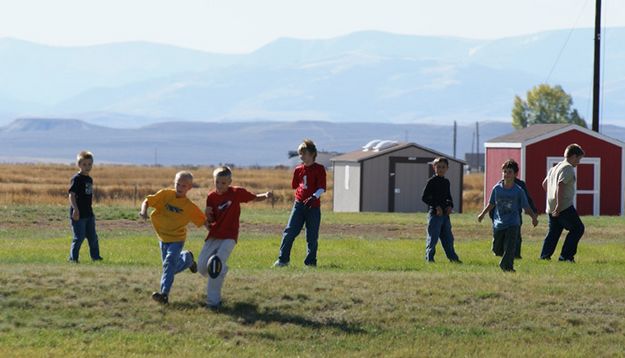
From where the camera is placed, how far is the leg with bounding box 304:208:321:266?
20.3m

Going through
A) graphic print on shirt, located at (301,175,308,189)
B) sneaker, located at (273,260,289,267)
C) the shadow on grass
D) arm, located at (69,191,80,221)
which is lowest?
the shadow on grass

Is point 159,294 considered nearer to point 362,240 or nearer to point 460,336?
point 460,336

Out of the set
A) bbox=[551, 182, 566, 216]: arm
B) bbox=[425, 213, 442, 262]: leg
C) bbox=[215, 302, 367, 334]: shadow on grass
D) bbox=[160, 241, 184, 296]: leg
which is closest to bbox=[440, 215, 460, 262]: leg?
bbox=[425, 213, 442, 262]: leg

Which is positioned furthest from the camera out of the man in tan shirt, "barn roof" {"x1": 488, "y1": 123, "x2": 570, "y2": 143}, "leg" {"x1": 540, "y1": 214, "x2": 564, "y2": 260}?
"barn roof" {"x1": 488, "y1": 123, "x2": 570, "y2": 143}

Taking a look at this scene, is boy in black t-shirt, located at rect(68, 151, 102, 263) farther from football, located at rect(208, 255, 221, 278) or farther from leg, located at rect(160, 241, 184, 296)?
football, located at rect(208, 255, 221, 278)

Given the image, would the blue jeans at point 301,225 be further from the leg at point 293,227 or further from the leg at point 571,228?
the leg at point 571,228

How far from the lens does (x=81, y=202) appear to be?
21.1 meters

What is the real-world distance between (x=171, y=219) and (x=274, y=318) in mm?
1605

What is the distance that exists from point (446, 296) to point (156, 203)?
367cm

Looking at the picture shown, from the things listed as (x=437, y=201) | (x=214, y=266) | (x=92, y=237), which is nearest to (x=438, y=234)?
(x=437, y=201)

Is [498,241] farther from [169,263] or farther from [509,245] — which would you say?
[169,263]

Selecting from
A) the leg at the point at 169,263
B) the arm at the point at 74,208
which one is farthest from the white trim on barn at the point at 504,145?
the leg at the point at 169,263

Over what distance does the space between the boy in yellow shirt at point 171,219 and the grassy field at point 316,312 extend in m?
0.36

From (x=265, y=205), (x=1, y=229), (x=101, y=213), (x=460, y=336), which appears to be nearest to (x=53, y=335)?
(x=460, y=336)
